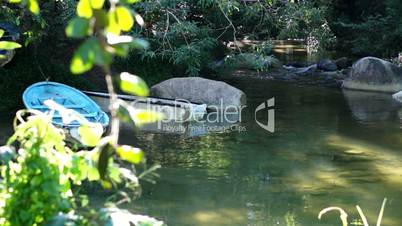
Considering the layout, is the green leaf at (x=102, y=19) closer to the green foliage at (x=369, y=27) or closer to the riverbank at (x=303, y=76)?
the riverbank at (x=303, y=76)

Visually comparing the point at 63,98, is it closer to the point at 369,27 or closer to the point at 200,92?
the point at 200,92

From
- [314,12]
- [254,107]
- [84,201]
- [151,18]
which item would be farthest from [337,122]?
[84,201]

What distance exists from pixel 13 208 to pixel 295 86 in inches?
518

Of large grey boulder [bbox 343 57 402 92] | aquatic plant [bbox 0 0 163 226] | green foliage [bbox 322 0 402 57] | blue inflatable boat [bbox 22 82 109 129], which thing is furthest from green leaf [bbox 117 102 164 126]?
green foliage [bbox 322 0 402 57]

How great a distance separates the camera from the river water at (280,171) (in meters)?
5.80

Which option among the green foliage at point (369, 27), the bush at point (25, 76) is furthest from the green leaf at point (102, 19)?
the green foliage at point (369, 27)

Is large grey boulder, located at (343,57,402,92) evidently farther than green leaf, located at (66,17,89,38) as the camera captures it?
Yes

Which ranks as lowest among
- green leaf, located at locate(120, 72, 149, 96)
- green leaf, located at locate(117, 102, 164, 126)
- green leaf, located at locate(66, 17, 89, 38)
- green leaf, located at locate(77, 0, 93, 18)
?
green leaf, located at locate(117, 102, 164, 126)

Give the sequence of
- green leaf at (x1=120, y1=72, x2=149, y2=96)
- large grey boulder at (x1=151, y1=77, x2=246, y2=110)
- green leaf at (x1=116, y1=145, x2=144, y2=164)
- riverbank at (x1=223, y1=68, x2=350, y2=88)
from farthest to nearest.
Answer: riverbank at (x1=223, y1=68, x2=350, y2=88) < large grey boulder at (x1=151, y1=77, x2=246, y2=110) < green leaf at (x1=116, y1=145, x2=144, y2=164) < green leaf at (x1=120, y1=72, x2=149, y2=96)

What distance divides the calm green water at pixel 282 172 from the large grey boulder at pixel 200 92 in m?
0.50

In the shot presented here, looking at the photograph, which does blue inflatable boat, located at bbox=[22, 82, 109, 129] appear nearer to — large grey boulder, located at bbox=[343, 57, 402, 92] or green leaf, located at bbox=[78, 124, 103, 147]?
green leaf, located at bbox=[78, 124, 103, 147]

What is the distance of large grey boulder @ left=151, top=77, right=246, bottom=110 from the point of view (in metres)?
11.3

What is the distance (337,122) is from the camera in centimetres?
1041

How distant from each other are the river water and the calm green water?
0.01m
